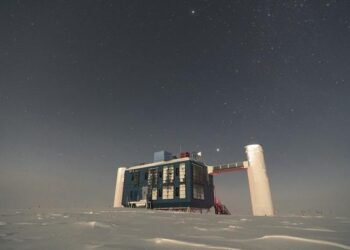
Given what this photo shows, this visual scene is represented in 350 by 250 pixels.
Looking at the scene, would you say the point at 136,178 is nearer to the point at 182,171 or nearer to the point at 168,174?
the point at 168,174

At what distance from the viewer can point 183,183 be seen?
3384cm

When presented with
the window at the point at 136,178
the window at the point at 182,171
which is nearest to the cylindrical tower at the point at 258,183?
the window at the point at 182,171

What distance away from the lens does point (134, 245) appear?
10.5ft

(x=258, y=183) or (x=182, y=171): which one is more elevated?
(x=182, y=171)

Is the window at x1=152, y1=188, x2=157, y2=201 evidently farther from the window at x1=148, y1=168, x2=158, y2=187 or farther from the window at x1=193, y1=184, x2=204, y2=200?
the window at x1=193, y1=184, x2=204, y2=200

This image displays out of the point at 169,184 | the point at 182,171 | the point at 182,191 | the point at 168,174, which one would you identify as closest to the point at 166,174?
the point at 168,174

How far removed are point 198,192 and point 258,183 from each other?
9.89 metres

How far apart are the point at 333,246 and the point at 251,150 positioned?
30.1 meters

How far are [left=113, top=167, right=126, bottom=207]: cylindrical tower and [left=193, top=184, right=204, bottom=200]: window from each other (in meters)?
15.4

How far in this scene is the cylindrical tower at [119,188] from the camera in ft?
132

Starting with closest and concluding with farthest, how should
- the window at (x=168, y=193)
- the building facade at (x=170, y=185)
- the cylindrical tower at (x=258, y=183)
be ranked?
the cylindrical tower at (x=258, y=183), the building facade at (x=170, y=185), the window at (x=168, y=193)

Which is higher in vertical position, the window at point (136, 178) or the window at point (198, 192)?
the window at point (136, 178)

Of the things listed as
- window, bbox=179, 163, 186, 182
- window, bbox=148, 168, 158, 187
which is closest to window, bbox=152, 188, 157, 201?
window, bbox=148, 168, 158, 187

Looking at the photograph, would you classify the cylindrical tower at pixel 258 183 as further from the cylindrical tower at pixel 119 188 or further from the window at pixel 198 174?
the cylindrical tower at pixel 119 188
